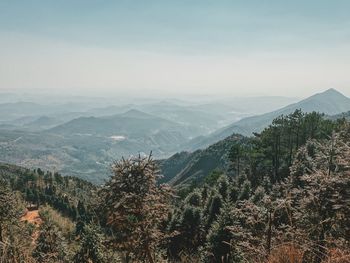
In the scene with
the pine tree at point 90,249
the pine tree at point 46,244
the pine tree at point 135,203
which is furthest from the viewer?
the pine tree at point 90,249

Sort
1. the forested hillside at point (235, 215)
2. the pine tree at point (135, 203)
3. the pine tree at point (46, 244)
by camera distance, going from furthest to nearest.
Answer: the pine tree at point (46, 244) < the pine tree at point (135, 203) < the forested hillside at point (235, 215)

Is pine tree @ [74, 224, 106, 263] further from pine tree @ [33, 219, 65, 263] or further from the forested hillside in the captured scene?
pine tree @ [33, 219, 65, 263]

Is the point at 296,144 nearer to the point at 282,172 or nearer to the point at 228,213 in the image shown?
the point at 282,172

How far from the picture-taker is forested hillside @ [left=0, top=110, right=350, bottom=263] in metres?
9.07

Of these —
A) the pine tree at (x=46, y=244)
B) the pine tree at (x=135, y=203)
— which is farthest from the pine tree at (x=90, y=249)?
the pine tree at (x=135, y=203)

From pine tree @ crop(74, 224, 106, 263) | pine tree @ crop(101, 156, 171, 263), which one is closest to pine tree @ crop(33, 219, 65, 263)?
pine tree @ crop(74, 224, 106, 263)

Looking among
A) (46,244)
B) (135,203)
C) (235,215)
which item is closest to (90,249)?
(46,244)

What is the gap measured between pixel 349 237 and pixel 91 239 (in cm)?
3273

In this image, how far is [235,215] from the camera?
12.1m

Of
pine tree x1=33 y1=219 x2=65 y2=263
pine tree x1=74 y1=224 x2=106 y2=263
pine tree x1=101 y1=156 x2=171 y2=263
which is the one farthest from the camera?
pine tree x1=74 y1=224 x2=106 y2=263

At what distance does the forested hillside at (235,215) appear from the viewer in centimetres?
907

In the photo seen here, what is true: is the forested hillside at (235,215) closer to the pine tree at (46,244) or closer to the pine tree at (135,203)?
the pine tree at (135,203)

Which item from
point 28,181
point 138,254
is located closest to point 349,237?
point 138,254

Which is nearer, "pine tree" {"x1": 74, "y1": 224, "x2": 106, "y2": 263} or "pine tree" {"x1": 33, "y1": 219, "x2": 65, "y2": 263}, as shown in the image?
"pine tree" {"x1": 33, "y1": 219, "x2": 65, "y2": 263}
